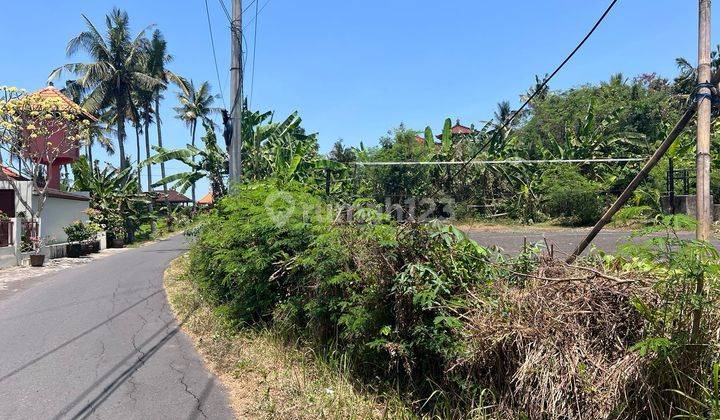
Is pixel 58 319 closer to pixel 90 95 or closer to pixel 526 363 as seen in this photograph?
pixel 526 363

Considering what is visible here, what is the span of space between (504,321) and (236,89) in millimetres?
9494

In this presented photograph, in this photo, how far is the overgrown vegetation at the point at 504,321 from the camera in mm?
2904

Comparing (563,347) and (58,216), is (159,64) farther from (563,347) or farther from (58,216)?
(563,347)

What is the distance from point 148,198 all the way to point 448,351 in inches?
1222

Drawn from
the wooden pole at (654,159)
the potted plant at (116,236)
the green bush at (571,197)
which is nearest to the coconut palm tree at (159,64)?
the potted plant at (116,236)

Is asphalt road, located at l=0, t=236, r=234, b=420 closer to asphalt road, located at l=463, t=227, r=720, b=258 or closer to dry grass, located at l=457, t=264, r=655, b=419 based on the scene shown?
dry grass, located at l=457, t=264, r=655, b=419

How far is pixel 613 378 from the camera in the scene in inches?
119

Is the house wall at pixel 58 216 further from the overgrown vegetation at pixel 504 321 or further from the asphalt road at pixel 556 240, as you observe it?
the overgrown vegetation at pixel 504 321

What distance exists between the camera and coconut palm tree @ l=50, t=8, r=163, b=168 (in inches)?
1302

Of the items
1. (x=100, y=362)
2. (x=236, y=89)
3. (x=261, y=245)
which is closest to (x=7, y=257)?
(x=236, y=89)

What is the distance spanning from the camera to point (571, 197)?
87.1 feet

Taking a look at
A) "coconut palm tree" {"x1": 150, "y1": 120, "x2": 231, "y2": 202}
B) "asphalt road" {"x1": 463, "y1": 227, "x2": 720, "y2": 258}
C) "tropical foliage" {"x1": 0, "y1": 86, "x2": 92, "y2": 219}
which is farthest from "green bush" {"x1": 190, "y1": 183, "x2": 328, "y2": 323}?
"tropical foliage" {"x1": 0, "y1": 86, "x2": 92, "y2": 219}

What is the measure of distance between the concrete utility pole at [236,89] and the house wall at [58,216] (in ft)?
52.6

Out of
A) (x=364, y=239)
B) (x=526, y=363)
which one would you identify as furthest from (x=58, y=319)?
(x=526, y=363)
